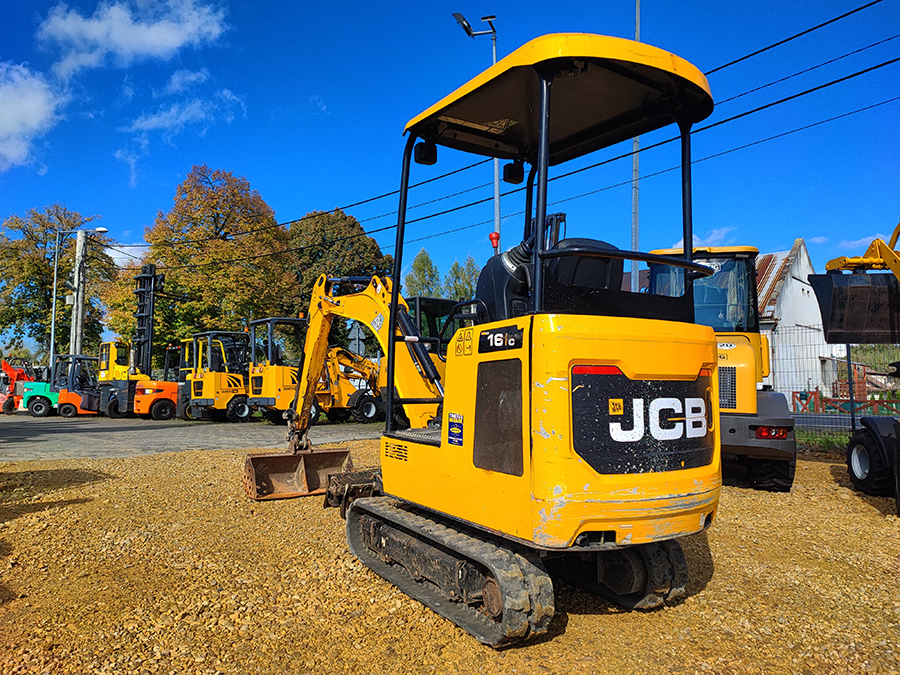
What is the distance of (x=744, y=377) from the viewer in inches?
297

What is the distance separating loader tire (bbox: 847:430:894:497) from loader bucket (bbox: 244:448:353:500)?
6.06 metres

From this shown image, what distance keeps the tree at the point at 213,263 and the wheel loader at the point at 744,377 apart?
20048 millimetres

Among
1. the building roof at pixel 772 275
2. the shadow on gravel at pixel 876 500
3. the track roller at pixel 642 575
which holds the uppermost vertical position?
the building roof at pixel 772 275

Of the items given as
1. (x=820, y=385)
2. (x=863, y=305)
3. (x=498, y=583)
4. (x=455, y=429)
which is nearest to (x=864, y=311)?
(x=863, y=305)

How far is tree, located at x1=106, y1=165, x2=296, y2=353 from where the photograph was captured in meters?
26.2

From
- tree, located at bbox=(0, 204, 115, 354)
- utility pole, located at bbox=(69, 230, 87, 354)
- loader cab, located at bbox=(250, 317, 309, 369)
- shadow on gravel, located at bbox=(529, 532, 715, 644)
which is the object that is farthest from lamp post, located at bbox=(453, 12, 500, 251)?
tree, located at bbox=(0, 204, 115, 354)

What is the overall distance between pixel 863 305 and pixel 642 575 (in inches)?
225

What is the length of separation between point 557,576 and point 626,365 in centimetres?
204

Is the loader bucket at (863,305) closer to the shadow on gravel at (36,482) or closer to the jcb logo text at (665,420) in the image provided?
the jcb logo text at (665,420)

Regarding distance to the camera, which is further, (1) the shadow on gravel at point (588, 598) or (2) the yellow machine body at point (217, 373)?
(2) the yellow machine body at point (217, 373)

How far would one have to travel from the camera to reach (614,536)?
10.6 feet

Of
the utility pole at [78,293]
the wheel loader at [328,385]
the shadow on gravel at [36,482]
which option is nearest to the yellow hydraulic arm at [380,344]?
the shadow on gravel at [36,482]

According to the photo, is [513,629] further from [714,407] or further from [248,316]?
[248,316]

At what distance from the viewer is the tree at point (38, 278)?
34875mm
